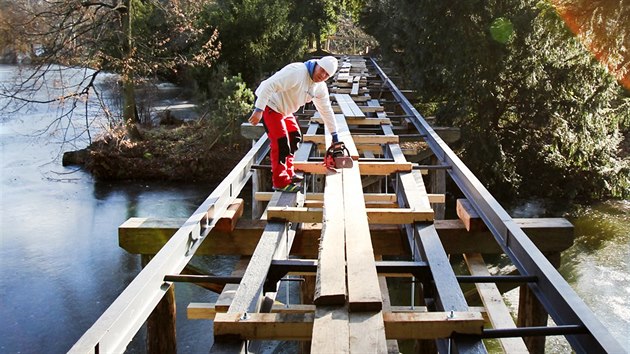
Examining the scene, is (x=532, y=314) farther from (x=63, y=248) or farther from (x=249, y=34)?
(x=249, y=34)

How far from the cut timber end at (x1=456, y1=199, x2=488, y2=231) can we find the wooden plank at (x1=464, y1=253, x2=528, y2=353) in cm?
36

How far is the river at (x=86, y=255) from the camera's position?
9.73 meters

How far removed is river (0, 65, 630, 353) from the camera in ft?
31.9

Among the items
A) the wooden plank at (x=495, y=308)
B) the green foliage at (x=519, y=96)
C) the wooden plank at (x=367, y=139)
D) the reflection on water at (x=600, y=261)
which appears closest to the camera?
the wooden plank at (x=495, y=308)

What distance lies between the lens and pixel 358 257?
3.29 meters

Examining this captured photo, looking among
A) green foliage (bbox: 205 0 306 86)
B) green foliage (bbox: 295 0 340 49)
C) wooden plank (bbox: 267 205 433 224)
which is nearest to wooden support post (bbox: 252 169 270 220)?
wooden plank (bbox: 267 205 433 224)

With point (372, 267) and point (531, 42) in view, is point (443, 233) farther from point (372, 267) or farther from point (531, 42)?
point (531, 42)

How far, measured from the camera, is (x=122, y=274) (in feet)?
38.4

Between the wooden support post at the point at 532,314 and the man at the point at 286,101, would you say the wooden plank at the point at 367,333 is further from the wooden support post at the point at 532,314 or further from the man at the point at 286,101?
the man at the point at 286,101

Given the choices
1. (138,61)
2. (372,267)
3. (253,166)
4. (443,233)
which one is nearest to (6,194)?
(138,61)

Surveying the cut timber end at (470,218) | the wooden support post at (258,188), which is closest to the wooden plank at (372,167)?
the cut timber end at (470,218)

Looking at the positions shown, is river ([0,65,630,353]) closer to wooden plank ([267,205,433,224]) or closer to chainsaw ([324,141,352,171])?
chainsaw ([324,141,352,171])

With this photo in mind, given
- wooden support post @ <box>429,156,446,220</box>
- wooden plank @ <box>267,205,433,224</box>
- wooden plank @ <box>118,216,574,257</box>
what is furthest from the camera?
wooden support post @ <box>429,156,446,220</box>

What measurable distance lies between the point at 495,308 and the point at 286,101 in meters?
2.48
